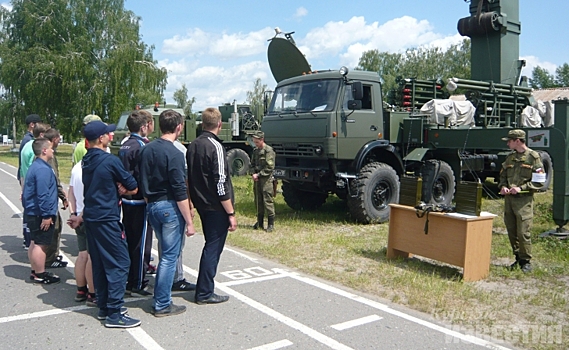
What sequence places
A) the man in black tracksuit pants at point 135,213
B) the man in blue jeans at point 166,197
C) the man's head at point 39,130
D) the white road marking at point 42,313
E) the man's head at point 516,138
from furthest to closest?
the man's head at point 39,130 < the man's head at point 516,138 < the man in black tracksuit pants at point 135,213 < the white road marking at point 42,313 < the man in blue jeans at point 166,197

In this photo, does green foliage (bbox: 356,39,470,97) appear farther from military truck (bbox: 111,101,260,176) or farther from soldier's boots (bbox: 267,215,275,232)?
soldier's boots (bbox: 267,215,275,232)

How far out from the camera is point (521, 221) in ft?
20.1

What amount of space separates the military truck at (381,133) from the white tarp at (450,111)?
0.05m

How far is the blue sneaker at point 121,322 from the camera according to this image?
14.5 ft

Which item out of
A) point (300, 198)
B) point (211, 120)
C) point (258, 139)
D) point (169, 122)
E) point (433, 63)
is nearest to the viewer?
point (169, 122)

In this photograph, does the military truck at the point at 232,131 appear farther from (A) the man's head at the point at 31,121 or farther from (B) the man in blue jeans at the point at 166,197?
(B) the man in blue jeans at the point at 166,197

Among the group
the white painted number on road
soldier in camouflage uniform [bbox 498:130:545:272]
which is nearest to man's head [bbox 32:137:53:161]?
the white painted number on road

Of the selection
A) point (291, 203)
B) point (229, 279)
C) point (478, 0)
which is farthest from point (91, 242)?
point (478, 0)

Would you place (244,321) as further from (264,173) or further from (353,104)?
(353,104)

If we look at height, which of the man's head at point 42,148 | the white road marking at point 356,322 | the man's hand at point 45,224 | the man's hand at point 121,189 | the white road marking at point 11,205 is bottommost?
the white road marking at point 356,322

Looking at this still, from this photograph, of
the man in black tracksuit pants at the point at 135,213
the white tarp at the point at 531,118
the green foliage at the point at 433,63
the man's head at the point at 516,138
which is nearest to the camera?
the man in black tracksuit pants at the point at 135,213

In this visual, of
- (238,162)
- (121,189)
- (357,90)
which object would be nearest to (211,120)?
(121,189)

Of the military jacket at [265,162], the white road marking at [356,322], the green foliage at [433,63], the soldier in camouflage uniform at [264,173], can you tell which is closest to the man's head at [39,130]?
the soldier in camouflage uniform at [264,173]

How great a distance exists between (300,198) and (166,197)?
6487 mm
